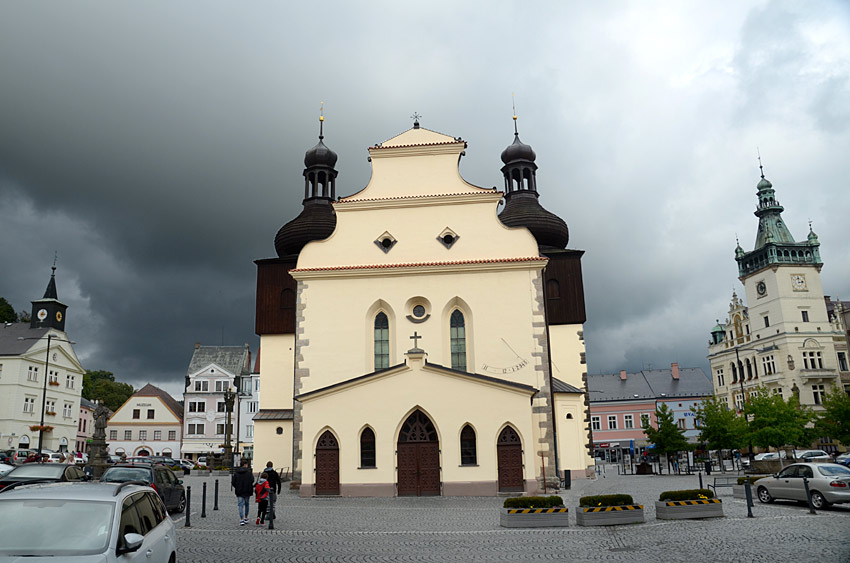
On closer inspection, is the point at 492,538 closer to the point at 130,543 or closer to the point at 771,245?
the point at 130,543

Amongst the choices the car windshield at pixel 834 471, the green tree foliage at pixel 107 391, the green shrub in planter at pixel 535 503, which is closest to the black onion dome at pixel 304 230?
the green shrub in planter at pixel 535 503

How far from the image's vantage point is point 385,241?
30156 mm

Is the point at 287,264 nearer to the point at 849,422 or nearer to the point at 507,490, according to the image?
the point at 507,490

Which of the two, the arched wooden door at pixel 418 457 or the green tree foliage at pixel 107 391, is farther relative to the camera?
the green tree foliage at pixel 107 391

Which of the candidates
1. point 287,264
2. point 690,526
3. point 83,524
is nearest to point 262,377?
point 287,264

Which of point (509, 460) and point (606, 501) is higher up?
point (509, 460)

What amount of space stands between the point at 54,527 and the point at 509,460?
64.7ft

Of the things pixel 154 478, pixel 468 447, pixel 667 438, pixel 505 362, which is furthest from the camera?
pixel 667 438

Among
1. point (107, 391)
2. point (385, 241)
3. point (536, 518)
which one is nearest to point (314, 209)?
point (385, 241)

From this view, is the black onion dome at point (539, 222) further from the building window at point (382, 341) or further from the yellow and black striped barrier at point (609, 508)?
the yellow and black striped barrier at point (609, 508)

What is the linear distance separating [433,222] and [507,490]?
11802 mm

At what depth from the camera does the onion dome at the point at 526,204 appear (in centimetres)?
4150

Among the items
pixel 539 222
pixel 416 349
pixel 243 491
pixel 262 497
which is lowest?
pixel 262 497

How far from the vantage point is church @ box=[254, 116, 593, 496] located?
24875mm
